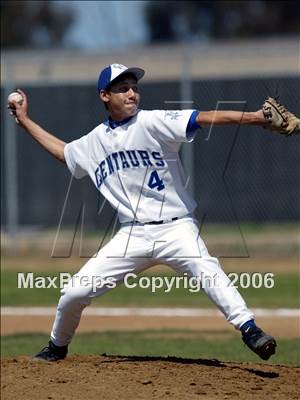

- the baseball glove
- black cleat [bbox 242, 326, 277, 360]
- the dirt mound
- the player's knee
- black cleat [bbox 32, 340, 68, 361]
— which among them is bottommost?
black cleat [bbox 32, 340, 68, 361]

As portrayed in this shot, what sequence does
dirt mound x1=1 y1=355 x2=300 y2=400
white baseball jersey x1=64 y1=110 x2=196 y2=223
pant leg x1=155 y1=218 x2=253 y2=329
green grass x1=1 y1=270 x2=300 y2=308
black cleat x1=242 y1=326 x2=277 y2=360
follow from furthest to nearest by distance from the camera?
green grass x1=1 y1=270 x2=300 y2=308, white baseball jersey x1=64 y1=110 x2=196 y2=223, pant leg x1=155 y1=218 x2=253 y2=329, black cleat x1=242 y1=326 x2=277 y2=360, dirt mound x1=1 y1=355 x2=300 y2=400

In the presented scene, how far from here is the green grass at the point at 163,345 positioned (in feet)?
30.0

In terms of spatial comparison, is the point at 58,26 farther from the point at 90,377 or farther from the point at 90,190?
the point at 90,377

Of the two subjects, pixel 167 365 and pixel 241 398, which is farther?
pixel 167 365

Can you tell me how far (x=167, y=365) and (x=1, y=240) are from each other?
10.9m

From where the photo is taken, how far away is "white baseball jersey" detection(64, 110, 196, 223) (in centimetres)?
695

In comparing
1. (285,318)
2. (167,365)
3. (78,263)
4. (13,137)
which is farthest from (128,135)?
(13,137)

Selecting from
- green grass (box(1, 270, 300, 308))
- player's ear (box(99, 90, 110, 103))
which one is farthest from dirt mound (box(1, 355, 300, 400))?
green grass (box(1, 270, 300, 308))

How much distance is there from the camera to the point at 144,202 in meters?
7.01

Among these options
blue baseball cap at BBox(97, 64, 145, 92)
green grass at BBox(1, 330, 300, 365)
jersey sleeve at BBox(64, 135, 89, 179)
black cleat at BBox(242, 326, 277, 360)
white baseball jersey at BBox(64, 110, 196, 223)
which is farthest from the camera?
green grass at BBox(1, 330, 300, 365)

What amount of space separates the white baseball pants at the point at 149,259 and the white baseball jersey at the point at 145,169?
0.37ft

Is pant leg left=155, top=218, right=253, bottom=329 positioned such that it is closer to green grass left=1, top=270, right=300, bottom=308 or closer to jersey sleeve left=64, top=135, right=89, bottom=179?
jersey sleeve left=64, top=135, right=89, bottom=179

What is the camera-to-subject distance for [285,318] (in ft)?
38.2

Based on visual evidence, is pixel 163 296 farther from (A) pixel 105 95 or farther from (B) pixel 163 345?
(A) pixel 105 95
